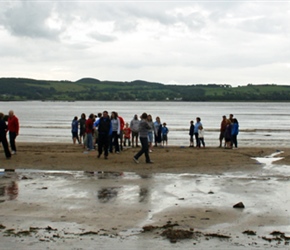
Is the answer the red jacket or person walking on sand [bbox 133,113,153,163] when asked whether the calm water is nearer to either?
the red jacket

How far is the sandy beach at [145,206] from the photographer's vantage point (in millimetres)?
7895

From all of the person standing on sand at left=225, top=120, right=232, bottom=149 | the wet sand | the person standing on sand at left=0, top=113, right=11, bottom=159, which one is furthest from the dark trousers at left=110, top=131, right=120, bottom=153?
the person standing on sand at left=225, top=120, right=232, bottom=149

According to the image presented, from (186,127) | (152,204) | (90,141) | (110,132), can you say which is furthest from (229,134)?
(186,127)

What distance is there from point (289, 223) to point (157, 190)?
393 centimetres

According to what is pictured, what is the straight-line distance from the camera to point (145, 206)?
1019 centimetres

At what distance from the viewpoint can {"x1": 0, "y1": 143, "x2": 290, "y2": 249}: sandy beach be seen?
Answer: 789cm

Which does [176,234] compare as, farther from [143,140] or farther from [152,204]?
[143,140]

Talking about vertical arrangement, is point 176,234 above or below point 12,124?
below

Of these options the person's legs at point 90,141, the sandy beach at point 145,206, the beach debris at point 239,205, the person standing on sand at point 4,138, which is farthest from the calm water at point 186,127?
the beach debris at point 239,205

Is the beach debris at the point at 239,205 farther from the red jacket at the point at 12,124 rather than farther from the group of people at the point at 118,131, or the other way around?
the red jacket at the point at 12,124

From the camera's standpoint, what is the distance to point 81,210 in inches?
387

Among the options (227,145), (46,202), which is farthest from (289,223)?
(227,145)

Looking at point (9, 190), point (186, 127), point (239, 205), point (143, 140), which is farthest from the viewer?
point (186, 127)

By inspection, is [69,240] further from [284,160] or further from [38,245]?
[284,160]
